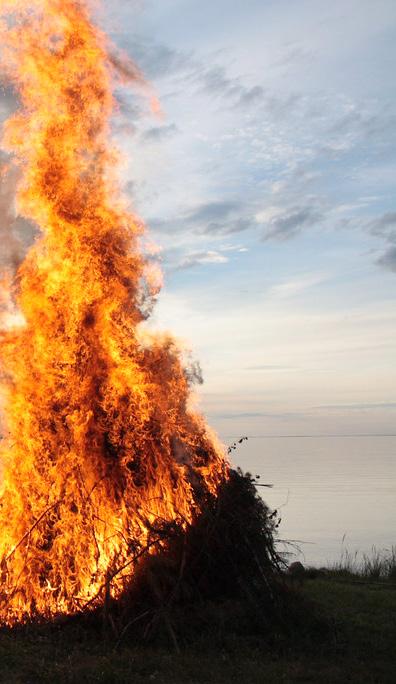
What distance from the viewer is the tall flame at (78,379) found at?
11.2 metres

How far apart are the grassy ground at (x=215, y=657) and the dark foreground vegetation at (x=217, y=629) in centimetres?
1

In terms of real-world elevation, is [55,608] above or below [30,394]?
below

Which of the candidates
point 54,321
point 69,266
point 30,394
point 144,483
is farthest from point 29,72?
point 144,483

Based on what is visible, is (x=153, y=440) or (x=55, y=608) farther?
(x=153, y=440)

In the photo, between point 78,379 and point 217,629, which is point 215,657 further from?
point 78,379

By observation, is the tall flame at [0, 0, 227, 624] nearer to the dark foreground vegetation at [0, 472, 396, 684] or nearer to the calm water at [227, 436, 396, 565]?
the dark foreground vegetation at [0, 472, 396, 684]

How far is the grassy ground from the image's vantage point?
8.56 metres

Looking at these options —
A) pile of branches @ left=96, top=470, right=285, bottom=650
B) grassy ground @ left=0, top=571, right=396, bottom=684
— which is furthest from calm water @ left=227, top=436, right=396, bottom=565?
grassy ground @ left=0, top=571, right=396, bottom=684

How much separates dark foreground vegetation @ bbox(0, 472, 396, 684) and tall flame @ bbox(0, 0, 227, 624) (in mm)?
459

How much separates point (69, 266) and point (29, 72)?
357 cm

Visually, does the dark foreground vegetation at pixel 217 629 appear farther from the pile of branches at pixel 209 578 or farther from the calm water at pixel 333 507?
the calm water at pixel 333 507

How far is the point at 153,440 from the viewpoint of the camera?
11781 millimetres

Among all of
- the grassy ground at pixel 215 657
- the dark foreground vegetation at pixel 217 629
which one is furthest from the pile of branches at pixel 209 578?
the grassy ground at pixel 215 657

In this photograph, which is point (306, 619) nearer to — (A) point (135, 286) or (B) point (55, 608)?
(B) point (55, 608)
